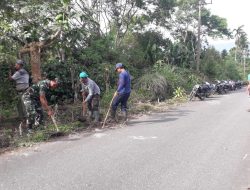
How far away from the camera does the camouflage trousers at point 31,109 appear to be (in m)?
9.45

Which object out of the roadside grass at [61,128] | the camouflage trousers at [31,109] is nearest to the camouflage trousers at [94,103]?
the roadside grass at [61,128]

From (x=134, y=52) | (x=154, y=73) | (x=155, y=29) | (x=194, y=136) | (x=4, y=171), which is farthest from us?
(x=155, y=29)

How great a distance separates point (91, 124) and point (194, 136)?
2951mm

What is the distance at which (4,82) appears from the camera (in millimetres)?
11820

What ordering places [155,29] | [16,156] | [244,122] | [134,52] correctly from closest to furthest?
[16,156] < [244,122] < [134,52] < [155,29]

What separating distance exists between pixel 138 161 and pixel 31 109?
144 inches

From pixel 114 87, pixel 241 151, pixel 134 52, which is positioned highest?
pixel 134 52

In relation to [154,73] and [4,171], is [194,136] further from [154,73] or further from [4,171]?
[154,73]

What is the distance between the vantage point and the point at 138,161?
698 cm

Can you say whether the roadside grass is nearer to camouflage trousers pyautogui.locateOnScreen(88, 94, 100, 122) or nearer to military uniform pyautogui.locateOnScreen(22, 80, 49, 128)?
military uniform pyautogui.locateOnScreen(22, 80, 49, 128)

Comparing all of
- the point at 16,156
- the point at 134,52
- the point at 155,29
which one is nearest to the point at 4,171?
the point at 16,156

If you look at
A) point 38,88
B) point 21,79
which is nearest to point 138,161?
point 38,88

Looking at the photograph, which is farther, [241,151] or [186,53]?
[186,53]

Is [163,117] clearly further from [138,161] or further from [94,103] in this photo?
[138,161]
